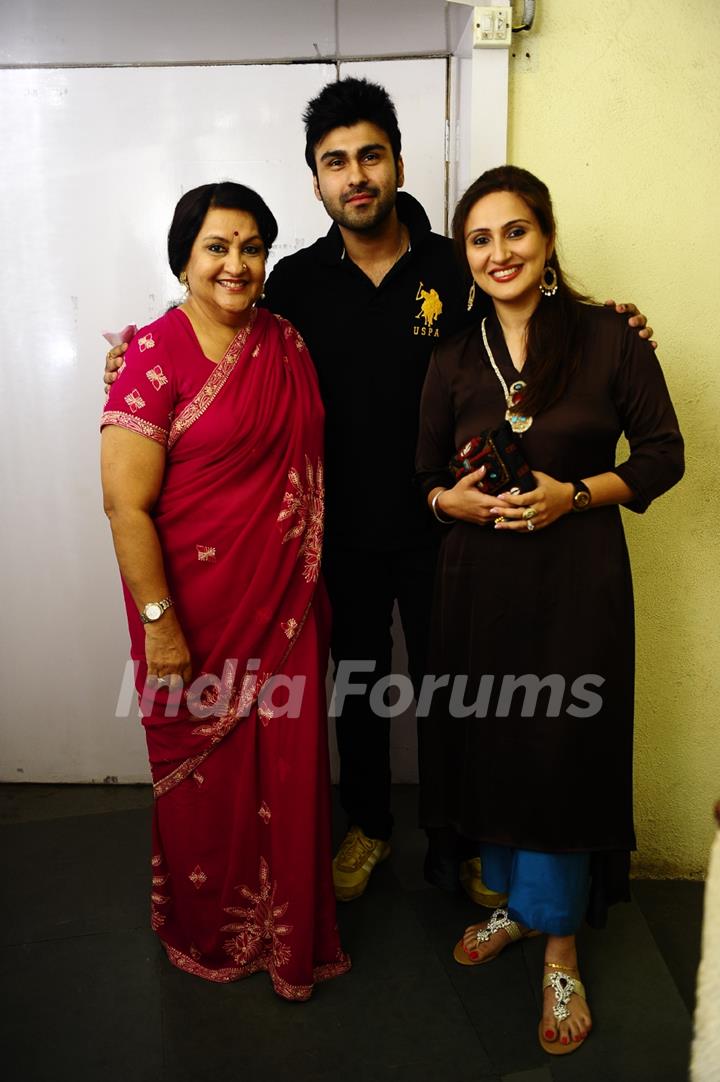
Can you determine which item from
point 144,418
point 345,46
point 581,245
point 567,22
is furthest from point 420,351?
point 345,46

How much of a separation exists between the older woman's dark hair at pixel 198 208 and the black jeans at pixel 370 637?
2.41 ft

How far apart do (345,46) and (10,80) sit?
3.00 feet

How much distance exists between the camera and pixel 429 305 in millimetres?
1977

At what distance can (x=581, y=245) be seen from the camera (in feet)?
6.87

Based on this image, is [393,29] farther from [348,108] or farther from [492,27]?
[348,108]

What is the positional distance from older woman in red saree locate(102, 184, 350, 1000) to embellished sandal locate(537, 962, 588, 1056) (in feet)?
1.42

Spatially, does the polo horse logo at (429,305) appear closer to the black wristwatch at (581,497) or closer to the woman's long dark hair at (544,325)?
the woman's long dark hair at (544,325)

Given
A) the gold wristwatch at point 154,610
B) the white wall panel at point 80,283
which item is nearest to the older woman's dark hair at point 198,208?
the gold wristwatch at point 154,610

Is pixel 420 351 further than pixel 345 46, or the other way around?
pixel 345 46

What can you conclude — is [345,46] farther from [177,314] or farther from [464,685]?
[464,685]

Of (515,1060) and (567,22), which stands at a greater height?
(567,22)

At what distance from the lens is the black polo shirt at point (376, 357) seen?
77.5 inches

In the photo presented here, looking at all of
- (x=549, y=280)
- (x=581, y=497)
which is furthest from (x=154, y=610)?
(x=549, y=280)

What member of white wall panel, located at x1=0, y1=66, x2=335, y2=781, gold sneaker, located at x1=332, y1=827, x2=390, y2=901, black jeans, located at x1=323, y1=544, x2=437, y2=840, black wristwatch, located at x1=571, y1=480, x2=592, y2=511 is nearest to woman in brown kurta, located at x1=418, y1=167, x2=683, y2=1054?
black wristwatch, located at x1=571, y1=480, x2=592, y2=511
